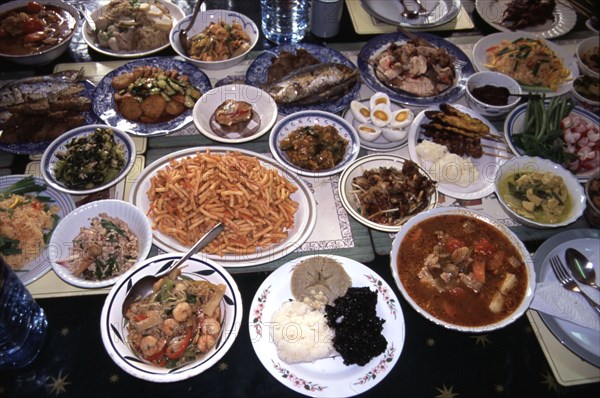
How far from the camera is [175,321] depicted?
238 centimetres

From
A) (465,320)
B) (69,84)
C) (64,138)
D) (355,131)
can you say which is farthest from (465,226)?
(69,84)

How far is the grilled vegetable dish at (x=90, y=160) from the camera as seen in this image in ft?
10.1

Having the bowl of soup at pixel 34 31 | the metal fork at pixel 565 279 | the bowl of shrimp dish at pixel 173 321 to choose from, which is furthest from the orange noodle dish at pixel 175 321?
the bowl of soup at pixel 34 31

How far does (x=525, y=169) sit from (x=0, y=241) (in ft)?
12.6

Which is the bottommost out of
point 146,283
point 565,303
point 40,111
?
point 565,303

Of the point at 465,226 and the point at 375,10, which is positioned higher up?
the point at 375,10

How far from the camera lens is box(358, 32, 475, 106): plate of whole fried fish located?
3990mm

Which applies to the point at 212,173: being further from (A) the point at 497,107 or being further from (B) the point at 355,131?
(A) the point at 497,107

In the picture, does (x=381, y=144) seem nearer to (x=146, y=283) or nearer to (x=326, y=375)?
(x=326, y=375)

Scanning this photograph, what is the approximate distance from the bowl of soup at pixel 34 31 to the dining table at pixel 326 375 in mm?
1152

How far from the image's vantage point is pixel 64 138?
325 cm

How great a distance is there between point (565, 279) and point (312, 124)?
87.5 inches

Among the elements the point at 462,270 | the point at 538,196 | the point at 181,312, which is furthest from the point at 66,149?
the point at 538,196

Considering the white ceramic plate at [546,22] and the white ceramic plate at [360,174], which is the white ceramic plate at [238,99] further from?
the white ceramic plate at [546,22]
